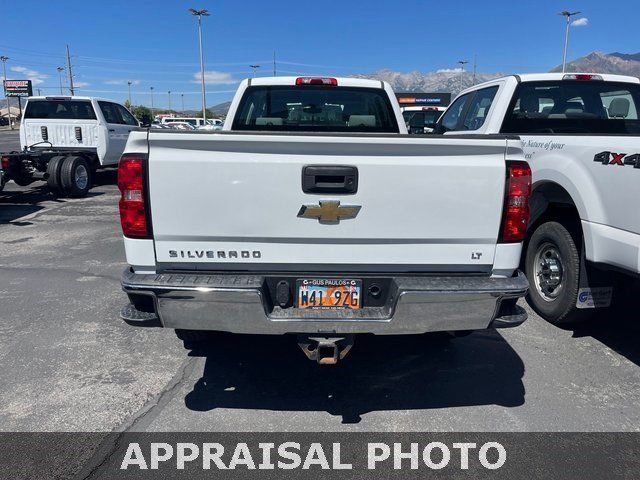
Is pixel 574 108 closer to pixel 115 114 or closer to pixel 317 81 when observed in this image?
pixel 317 81

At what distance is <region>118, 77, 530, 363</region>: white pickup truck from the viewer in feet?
9.32

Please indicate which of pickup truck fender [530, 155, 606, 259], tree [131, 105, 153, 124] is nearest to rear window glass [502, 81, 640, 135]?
pickup truck fender [530, 155, 606, 259]

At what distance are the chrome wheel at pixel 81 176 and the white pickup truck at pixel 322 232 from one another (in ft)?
34.1

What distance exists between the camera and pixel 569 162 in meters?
4.31

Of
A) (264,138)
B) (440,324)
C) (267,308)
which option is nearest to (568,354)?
(440,324)

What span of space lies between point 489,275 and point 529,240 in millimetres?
2417

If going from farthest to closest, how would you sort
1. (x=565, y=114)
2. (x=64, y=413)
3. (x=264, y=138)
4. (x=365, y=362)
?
1. (x=565, y=114)
2. (x=365, y=362)
3. (x=64, y=413)
4. (x=264, y=138)

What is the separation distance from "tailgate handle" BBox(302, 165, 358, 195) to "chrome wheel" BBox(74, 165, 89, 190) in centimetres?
1087

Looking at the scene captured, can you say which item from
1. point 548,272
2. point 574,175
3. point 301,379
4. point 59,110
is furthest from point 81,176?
point 574,175

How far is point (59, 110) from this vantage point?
12875 mm

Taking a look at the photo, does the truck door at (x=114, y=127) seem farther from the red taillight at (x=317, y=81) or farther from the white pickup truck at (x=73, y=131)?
the red taillight at (x=317, y=81)

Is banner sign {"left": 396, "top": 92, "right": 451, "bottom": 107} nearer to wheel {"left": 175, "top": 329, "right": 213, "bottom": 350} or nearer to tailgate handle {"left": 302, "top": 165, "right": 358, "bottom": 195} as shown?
wheel {"left": 175, "top": 329, "right": 213, "bottom": 350}

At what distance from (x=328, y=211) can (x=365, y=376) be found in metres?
1.58

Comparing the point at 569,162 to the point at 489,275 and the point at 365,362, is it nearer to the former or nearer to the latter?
the point at 489,275
